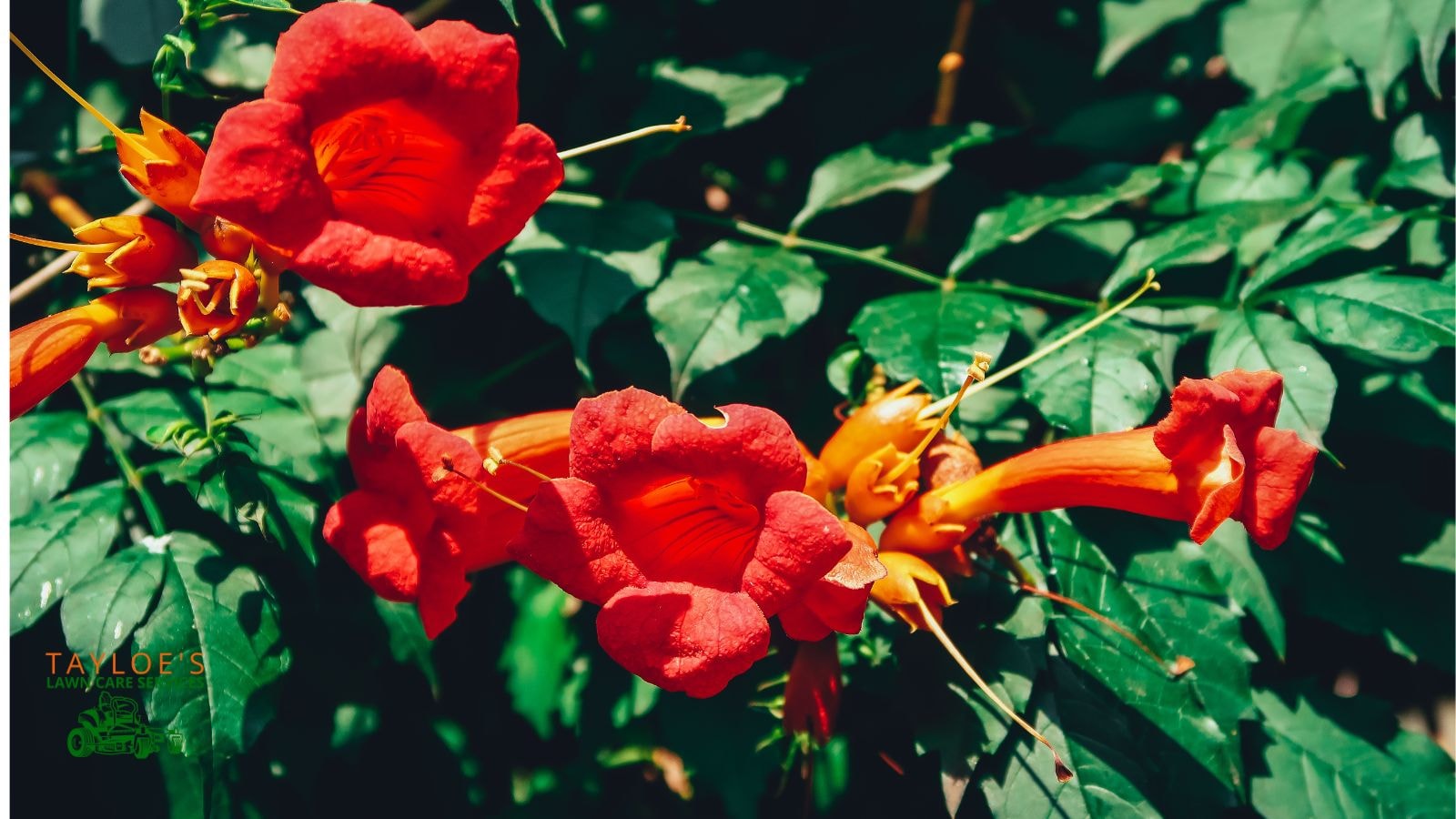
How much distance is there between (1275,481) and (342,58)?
5.36 feet

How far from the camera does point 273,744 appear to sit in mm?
2084

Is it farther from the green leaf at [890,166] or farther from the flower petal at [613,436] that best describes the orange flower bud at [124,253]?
the green leaf at [890,166]

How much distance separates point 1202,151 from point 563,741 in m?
2.36

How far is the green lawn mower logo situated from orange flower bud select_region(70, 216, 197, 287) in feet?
2.62

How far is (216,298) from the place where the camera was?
63.6 inches

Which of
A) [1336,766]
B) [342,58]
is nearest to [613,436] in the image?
[342,58]

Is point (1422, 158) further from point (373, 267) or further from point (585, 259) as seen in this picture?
point (373, 267)

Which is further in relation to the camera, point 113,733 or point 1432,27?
point 1432,27

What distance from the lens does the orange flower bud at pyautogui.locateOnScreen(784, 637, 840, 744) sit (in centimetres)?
192

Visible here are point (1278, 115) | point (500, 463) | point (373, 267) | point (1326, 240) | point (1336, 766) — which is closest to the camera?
point (373, 267)

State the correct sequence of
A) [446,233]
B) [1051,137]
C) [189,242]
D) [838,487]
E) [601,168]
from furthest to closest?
1. [1051,137]
2. [601,168]
3. [838,487]
4. [189,242]
5. [446,233]

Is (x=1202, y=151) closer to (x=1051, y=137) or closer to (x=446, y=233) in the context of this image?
(x=1051, y=137)

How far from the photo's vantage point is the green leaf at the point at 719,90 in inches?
90.8

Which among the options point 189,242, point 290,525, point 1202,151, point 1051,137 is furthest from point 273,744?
point 1202,151
